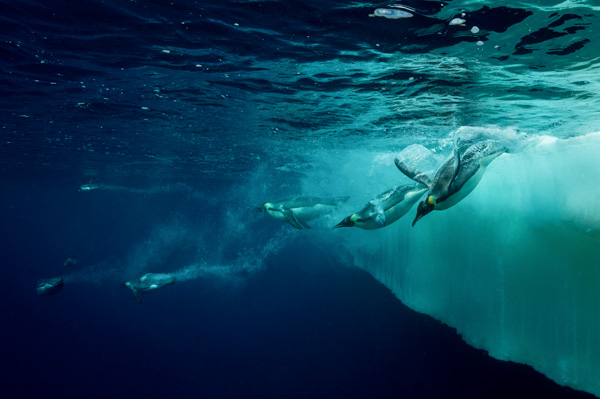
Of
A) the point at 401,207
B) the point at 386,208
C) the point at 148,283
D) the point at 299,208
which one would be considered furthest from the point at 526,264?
the point at 148,283

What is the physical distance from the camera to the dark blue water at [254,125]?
21.4 ft

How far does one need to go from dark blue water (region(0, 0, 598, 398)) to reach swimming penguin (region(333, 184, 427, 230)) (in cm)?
341

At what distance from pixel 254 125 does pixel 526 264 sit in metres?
13.5

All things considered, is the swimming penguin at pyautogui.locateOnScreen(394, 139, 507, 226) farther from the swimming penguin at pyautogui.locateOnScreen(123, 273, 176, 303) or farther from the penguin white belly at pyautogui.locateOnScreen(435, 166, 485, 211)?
the swimming penguin at pyautogui.locateOnScreen(123, 273, 176, 303)

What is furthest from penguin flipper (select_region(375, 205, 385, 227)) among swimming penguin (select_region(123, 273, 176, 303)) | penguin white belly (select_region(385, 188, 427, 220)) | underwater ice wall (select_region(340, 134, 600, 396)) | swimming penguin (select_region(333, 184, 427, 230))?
underwater ice wall (select_region(340, 134, 600, 396))

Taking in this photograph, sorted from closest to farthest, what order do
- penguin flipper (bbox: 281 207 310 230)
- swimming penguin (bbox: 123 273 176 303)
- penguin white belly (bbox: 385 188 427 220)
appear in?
penguin white belly (bbox: 385 188 427 220), penguin flipper (bbox: 281 207 310 230), swimming penguin (bbox: 123 273 176 303)

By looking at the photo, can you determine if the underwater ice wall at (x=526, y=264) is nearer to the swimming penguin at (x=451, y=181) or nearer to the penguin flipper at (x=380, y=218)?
the penguin flipper at (x=380, y=218)

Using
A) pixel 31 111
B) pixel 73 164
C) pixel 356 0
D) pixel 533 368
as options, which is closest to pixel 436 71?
pixel 356 0

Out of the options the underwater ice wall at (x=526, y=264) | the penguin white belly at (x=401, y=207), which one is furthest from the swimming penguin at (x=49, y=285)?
the underwater ice wall at (x=526, y=264)

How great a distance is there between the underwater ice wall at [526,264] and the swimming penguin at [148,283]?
12.3 metres

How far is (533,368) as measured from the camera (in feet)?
34.3

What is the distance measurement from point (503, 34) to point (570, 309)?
32.3 feet

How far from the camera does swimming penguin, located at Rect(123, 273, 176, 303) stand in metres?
10.6

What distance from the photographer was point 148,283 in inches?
422
